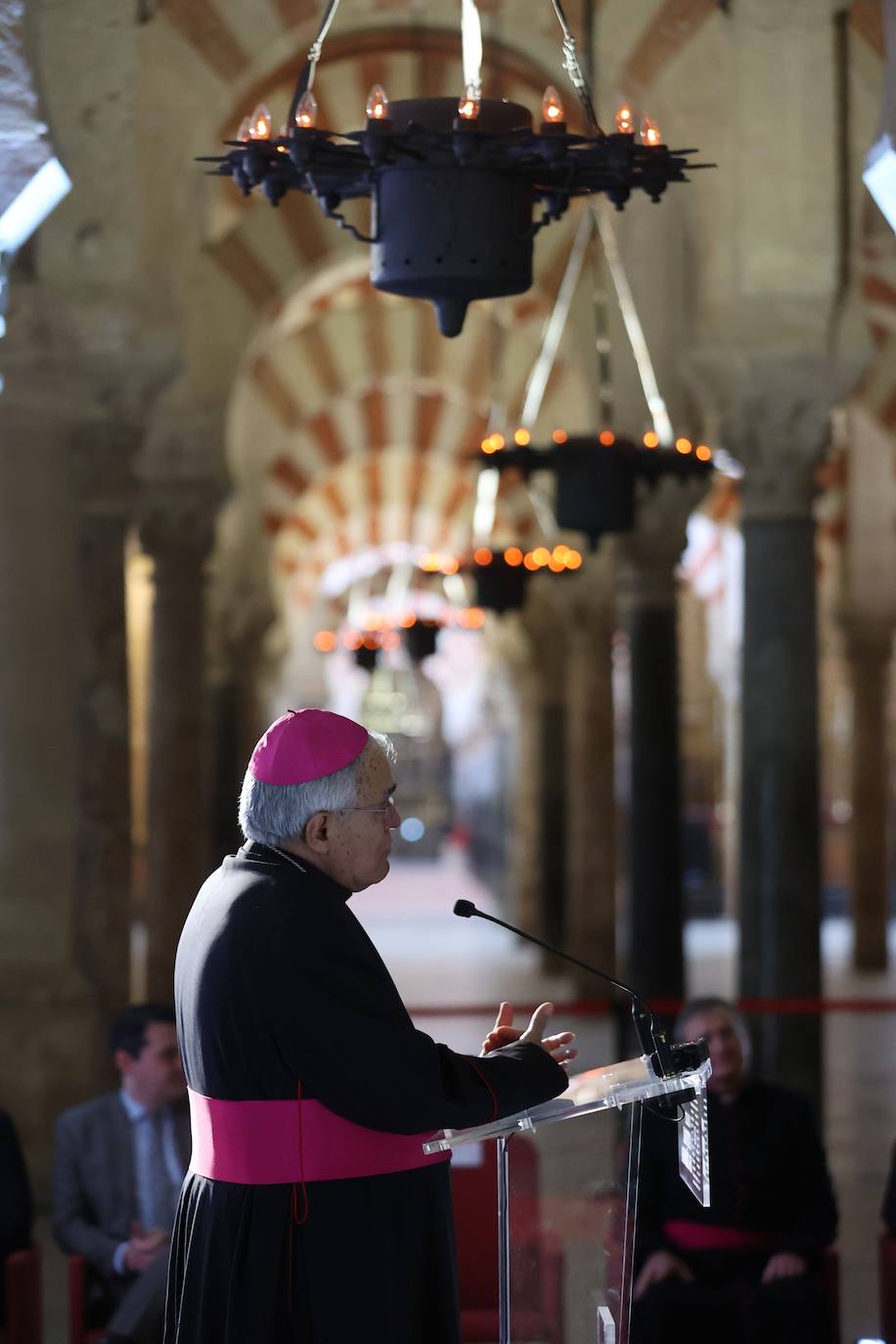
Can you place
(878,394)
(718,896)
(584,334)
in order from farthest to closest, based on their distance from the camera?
(718,896), (878,394), (584,334)

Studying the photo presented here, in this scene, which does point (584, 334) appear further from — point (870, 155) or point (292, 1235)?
point (292, 1235)

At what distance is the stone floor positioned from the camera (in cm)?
609

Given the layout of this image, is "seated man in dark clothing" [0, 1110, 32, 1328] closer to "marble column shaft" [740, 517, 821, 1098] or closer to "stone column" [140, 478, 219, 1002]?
"marble column shaft" [740, 517, 821, 1098]

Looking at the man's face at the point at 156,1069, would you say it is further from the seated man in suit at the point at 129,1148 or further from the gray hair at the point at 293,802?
the gray hair at the point at 293,802

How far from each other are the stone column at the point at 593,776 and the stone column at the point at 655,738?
1.56m

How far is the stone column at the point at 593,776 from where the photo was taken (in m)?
13.2

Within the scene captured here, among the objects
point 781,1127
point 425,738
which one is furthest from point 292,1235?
point 425,738

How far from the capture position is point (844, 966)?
50.9ft

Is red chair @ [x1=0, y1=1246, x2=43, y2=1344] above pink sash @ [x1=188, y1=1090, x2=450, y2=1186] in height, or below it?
below

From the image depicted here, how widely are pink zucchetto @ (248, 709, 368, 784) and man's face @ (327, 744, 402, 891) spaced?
31 mm

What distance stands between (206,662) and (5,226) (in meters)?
5.98

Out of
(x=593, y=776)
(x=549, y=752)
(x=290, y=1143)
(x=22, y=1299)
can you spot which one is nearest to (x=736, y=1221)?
(x=22, y=1299)

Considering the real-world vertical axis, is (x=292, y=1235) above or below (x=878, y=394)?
below

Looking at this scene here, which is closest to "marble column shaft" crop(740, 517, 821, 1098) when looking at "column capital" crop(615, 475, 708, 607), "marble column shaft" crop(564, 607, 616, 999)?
"column capital" crop(615, 475, 708, 607)
